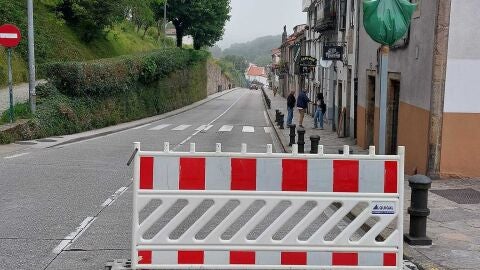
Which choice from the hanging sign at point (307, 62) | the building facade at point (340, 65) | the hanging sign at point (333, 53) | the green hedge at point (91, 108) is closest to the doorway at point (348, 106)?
the building facade at point (340, 65)

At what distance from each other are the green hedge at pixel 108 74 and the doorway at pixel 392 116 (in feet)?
42.4

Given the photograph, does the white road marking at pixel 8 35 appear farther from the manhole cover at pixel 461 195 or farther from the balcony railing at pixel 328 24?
the balcony railing at pixel 328 24

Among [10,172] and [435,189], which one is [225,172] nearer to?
[435,189]

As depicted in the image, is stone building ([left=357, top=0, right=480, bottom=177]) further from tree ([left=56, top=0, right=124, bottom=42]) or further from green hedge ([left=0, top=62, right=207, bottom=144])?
tree ([left=56, top=0, right=124, bottom=42])

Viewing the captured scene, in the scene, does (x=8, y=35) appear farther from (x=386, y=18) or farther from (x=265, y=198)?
(x=265, y=198)

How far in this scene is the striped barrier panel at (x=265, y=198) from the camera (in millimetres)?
4887

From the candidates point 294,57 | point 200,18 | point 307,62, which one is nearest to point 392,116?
point 307,62

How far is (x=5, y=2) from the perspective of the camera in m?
27.0

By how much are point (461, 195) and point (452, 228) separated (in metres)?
2.54

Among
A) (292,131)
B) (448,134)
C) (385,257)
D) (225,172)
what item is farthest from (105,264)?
(292,131)

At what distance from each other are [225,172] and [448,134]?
7172 millimetres

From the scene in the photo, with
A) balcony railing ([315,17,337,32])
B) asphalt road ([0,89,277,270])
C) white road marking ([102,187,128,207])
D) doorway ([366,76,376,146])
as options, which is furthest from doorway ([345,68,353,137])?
white road marking ([102,187,128,207])

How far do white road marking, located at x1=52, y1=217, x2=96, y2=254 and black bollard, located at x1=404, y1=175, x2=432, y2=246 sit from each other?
3845 mm

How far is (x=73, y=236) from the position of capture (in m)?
6.71
